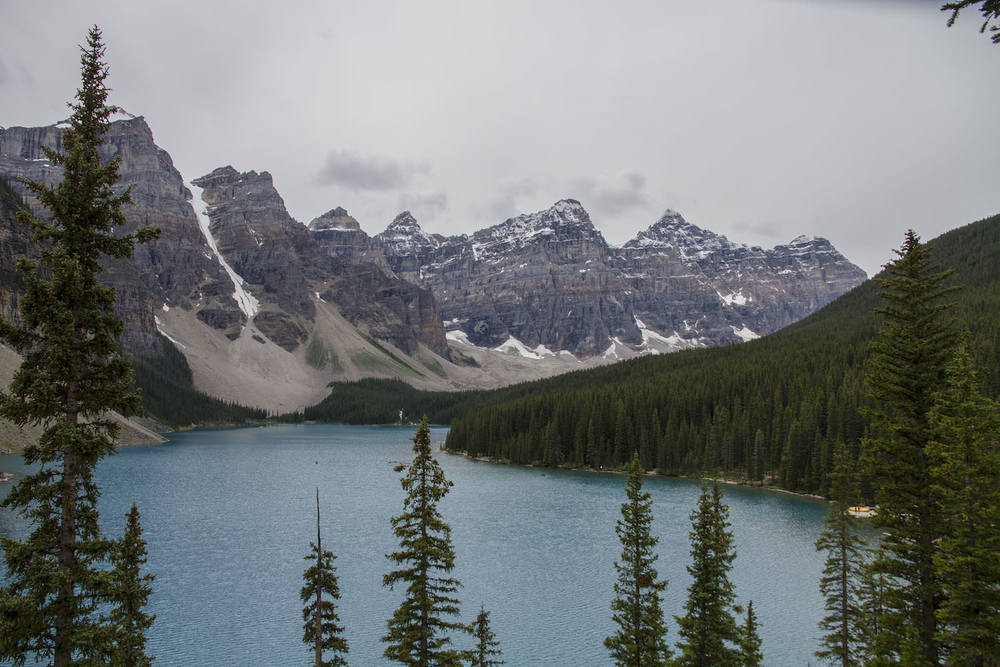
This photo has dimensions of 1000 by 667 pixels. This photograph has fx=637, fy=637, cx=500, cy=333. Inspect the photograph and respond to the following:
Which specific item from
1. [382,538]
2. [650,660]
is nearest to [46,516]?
[650,660]

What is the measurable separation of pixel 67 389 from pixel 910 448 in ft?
71.0

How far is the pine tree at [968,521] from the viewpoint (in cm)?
1523

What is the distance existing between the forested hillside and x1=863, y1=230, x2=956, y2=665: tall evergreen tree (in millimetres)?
69945

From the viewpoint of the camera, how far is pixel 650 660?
22.7 m

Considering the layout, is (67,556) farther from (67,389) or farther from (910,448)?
(910,448)

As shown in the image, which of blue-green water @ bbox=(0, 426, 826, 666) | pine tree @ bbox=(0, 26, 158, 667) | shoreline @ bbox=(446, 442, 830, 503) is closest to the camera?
pine tree @ bbox=(0, 26, 158, 667)

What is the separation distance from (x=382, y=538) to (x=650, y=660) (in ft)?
126

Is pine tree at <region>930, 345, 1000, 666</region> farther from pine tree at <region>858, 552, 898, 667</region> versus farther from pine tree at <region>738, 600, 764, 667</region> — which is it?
pine tree at <region>738, 600, 764, 667</region>

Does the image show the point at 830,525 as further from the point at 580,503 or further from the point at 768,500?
the point at 768,500

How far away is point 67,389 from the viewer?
44.1 feet

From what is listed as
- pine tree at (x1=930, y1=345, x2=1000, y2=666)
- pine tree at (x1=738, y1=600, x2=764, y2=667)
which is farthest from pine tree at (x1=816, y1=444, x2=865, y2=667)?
pine tree at (x1=930, y1=345, x2=1000, y2=666)

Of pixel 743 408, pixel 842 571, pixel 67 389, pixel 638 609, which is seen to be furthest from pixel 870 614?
pixel 743 408

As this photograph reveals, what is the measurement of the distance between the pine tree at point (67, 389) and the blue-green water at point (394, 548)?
73.5 feet

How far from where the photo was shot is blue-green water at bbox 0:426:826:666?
1411 inches
